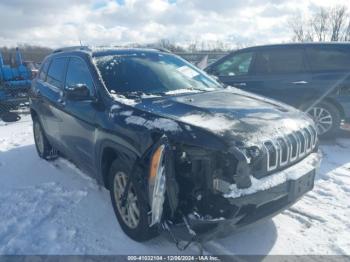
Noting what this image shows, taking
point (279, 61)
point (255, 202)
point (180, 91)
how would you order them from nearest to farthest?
point (255, 202)
point (180, 91)
point (279, 61)

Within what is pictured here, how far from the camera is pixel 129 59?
4332 millimetres

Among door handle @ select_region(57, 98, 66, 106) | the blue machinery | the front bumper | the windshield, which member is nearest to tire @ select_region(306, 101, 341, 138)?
the windshield

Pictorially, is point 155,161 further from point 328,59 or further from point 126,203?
point 328,59

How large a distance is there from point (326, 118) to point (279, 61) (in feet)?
4.86

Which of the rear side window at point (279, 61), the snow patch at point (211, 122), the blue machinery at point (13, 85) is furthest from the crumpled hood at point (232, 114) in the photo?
the blue machinery at point (13, 85)

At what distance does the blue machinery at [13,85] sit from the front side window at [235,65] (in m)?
6.93

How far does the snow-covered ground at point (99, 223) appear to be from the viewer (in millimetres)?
3238

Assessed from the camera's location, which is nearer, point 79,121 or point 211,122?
point 211,122

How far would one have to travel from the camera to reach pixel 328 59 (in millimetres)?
6719

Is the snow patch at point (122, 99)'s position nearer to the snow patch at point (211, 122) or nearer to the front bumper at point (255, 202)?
Result: the snow patch at point (211, 122)

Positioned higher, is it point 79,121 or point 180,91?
point 180,91

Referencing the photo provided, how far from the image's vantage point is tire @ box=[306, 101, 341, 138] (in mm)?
6637

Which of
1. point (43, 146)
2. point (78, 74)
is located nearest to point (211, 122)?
point (78, 74)

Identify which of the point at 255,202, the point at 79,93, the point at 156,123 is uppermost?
the point at 79,93
